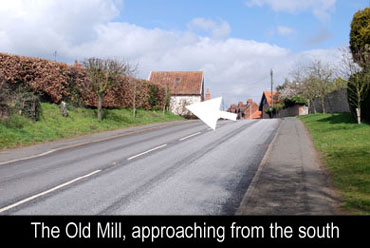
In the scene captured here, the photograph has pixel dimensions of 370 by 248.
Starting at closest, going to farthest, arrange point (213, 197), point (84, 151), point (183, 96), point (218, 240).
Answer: point (218, 240) → point (213, 197) → point (84, 151) → point (183, 96)

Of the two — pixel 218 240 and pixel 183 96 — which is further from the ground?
pixel 183 96

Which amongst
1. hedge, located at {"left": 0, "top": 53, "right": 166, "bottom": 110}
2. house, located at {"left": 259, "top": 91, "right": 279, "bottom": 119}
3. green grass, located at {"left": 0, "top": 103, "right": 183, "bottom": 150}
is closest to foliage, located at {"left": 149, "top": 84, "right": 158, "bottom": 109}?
hedge, located at {"left": 0, "top": 53, "right": 166, "bottom": 110}

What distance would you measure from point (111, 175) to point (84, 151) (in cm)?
566

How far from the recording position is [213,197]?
276 inches

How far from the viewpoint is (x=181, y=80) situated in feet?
186

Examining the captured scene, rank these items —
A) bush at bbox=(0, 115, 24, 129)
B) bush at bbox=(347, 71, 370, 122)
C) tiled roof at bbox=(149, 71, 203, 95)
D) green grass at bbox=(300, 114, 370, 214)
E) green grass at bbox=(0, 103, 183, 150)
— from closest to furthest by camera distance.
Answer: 1. green grass at bbox=(300, 114, 370, 214)
2. green grass at bbox=(0, 103, 183, 150)
3. bush at bbox=(0, 115, 24, 129)
4. bush at bbox=(347, 71, 370, 122)
5. tiled roof at bbox=(149, 71, 203, 95)

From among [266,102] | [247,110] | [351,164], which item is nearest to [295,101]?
[266,102]

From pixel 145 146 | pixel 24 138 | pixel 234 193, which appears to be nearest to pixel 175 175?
pixel 234 193

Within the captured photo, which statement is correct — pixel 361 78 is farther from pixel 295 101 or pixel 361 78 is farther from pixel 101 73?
pixel 295 101

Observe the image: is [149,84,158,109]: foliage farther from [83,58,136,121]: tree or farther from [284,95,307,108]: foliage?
[284,95,307,108]: foliage

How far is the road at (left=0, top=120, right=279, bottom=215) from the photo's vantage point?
634cm

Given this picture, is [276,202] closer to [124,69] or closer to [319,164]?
[319,164]

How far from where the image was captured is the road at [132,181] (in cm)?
634
